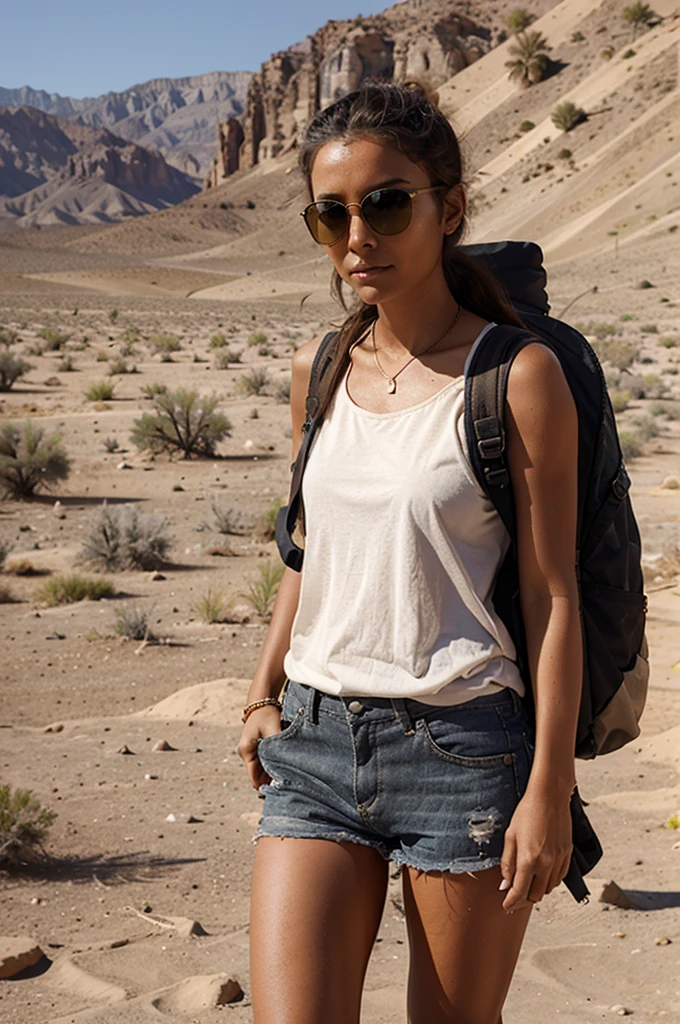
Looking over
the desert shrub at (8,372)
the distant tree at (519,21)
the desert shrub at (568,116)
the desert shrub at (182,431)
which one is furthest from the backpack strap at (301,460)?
the distant tree at (519,21)

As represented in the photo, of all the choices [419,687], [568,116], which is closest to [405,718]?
[419,687]

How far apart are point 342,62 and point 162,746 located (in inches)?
4947

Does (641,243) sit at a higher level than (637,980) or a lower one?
higher

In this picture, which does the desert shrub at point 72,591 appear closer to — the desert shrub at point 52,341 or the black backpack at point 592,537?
the black backpack at point 592,537

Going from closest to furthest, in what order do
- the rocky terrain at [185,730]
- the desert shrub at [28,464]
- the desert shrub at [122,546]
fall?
the rocky terrain at [185,730], the desert shrub at [122,546], the desert shrub at [28,464]

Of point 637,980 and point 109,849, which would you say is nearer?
point 637,980

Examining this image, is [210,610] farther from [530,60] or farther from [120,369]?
[530,60]

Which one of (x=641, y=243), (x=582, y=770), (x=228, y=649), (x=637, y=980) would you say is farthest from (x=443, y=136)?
(x=641, y=243)

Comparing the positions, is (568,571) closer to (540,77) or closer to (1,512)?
(1,512)

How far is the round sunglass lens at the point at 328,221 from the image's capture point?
7.61ft

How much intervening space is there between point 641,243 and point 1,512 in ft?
134

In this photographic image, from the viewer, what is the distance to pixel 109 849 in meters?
5.39

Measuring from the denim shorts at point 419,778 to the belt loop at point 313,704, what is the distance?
1 cm

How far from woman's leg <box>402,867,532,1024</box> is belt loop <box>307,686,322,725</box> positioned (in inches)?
12.5
